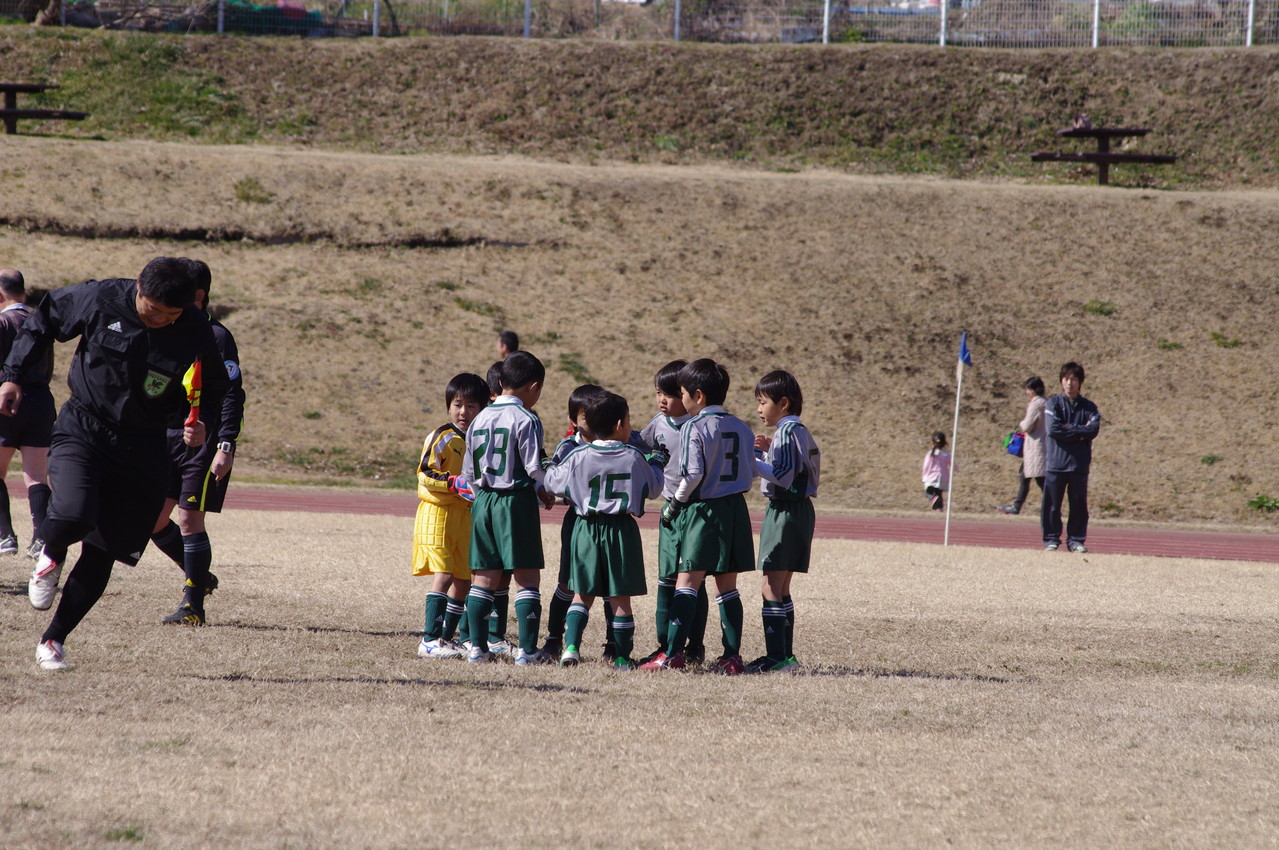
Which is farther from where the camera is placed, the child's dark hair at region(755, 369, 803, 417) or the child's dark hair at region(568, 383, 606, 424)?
the child's dark hair at region(755, 369, 803, 417)

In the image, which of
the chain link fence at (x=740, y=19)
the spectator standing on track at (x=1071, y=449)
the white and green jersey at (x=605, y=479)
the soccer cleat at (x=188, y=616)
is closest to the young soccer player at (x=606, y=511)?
the white and green jersey at (x=605, y=479)

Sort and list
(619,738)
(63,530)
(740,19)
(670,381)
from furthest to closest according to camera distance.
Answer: (740,19) < (670,381) < (63,530) < (619,738)

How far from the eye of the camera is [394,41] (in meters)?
36.3

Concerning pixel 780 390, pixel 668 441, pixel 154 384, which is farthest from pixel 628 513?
pixel 154 384

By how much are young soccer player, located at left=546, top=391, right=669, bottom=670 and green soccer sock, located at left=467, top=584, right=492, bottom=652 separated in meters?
0.43

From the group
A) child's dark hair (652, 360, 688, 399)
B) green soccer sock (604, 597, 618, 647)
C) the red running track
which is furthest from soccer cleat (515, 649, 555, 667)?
the red running track

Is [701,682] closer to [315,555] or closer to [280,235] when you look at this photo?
[315,555]

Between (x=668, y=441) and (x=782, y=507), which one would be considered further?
(x=668, y=441)

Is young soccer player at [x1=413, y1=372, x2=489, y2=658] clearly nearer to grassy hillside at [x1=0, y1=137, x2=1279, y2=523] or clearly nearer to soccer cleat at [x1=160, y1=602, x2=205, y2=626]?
soccer cleat at [x1=160, y1=602, x2=205, y2=626]

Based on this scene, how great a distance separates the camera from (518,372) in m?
6.65

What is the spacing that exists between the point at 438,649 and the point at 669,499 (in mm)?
1439

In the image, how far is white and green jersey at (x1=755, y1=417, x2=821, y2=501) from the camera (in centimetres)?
670

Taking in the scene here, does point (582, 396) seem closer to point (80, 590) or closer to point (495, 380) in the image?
point (495, 380)

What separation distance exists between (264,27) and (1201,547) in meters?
29.9
